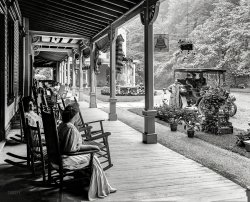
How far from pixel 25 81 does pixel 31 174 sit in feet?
21.5

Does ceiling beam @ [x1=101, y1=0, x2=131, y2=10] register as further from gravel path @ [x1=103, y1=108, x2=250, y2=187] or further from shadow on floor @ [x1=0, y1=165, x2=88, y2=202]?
shadow on floor @ [x1=0, y1=165, x2=88, y2=202]

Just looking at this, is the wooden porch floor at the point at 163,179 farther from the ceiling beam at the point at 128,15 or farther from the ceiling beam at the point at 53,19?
the ceiling beam at the point at 53,19

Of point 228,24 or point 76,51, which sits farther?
point 228,24

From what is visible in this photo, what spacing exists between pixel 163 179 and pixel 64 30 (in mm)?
8654

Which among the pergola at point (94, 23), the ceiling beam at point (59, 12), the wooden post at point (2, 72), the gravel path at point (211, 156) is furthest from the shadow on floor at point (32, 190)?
the ceiling beam at point (59, 12)

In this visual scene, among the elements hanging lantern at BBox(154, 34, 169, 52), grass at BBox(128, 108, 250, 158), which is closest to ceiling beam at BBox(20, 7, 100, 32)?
hanging lantern at BBox(154, 34, 169, 52)

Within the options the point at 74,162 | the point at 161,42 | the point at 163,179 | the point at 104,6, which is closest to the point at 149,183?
the point at 163,179

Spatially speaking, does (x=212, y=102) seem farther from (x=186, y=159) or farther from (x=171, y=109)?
(x=186, y=159)

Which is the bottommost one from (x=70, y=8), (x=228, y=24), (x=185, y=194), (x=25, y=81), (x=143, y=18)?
(x=185, y=194)

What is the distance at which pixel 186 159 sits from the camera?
4773 mm

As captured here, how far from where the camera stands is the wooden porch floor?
319 centimetres

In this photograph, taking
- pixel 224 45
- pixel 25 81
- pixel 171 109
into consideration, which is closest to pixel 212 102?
pixel 171 109

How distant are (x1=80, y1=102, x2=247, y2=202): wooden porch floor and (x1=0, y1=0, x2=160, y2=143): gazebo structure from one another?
1.17 m

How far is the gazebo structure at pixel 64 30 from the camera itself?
18.6 ft
